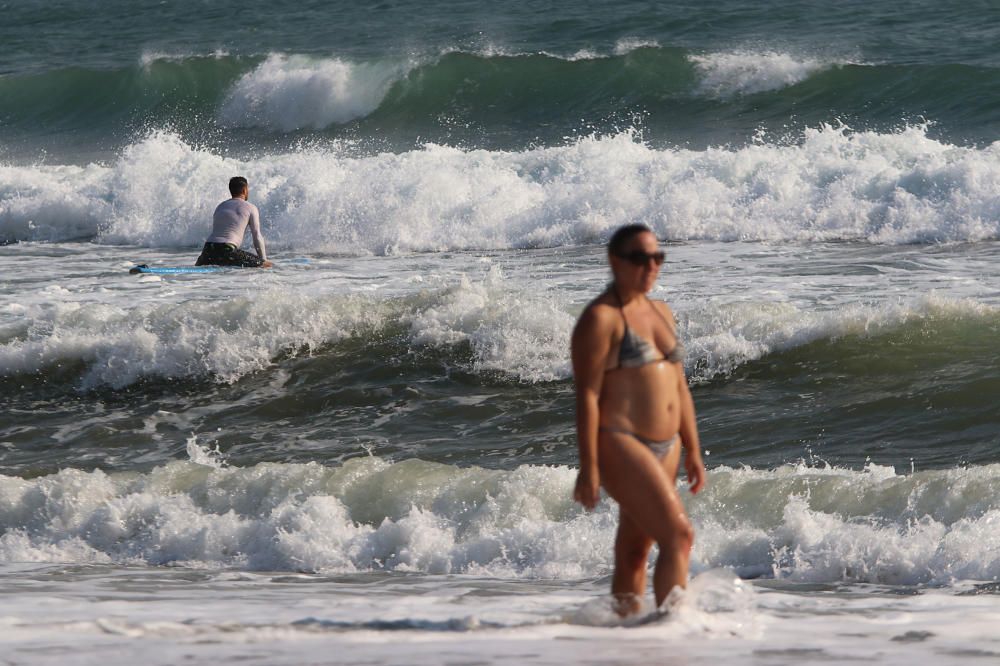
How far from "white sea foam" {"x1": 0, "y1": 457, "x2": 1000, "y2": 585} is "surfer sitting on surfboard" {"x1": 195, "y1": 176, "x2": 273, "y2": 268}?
6.20 m

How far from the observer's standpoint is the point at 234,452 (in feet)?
31.8

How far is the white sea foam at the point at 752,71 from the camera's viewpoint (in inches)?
1023

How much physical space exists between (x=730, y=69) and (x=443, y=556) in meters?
20.8

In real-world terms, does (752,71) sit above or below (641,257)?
above

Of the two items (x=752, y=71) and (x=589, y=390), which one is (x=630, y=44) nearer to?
(x=752, y=71)

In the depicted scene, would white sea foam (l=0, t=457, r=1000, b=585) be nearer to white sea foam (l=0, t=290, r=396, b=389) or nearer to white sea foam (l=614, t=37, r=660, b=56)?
white sea foam (l=0, t=290, r=396, b=389)

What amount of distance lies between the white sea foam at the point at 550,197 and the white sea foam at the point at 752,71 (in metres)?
6.42

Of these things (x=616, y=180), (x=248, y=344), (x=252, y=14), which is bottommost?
(x=248, y=344)

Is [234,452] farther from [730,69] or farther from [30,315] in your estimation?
[730,69]

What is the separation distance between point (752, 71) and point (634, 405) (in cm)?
2259

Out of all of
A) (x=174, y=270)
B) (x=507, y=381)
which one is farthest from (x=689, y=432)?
(x=174, y=270)

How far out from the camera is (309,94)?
29.3 meters

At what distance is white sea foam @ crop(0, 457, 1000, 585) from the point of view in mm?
6844

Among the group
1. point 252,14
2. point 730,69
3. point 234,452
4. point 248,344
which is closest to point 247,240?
point 248,344
